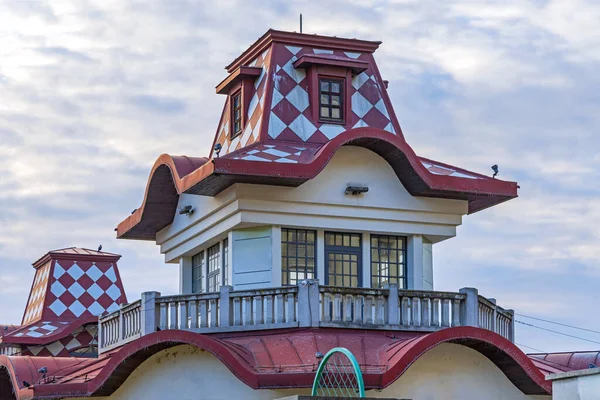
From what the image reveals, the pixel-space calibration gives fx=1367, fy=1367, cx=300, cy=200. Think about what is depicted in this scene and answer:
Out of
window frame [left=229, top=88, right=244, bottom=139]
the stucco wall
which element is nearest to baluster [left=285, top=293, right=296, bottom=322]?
the stucco wall

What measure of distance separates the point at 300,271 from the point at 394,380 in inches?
184

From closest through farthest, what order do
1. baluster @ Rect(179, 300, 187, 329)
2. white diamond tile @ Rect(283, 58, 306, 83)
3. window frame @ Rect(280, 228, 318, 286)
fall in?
baluster @ Rect(179, 300, 187, 329), window frame @ Rect(280, 228, 318, 286), white diamond tile @ Rect(283, 58, 306, 83)

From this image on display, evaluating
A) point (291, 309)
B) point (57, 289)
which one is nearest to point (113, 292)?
point (57, 289)

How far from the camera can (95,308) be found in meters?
39.5

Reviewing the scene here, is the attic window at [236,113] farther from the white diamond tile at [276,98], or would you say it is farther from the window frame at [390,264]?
the window frame at [390,264]

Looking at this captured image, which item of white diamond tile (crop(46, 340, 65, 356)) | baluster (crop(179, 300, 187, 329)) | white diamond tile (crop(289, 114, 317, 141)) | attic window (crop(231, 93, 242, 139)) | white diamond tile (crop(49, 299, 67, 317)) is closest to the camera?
baluster (crop(179, 300, 187, 329))

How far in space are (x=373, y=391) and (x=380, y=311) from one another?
1935 mm

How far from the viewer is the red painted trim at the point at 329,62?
29.4 meters

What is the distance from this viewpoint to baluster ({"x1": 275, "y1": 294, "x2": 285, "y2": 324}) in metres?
25.3

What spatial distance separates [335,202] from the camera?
91.5 ft

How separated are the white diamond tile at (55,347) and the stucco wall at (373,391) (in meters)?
11.3

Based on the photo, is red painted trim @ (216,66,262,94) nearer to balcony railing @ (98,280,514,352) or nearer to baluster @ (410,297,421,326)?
balcony railing @ (98,280,514,352)

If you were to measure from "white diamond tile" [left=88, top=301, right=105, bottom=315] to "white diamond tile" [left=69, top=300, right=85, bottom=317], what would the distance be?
9.0 inches

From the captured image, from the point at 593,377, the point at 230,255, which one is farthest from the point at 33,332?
the point at 593,377
